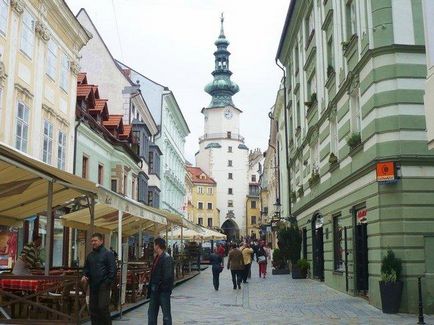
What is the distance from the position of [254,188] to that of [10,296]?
363ft

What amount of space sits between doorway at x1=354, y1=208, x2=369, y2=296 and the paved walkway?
19.0 inches

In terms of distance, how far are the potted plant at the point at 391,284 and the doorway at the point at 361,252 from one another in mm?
2557

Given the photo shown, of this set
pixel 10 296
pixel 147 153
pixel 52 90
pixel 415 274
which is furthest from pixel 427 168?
pixel 147 153

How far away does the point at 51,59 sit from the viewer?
22.4 m

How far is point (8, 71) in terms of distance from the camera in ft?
59.7

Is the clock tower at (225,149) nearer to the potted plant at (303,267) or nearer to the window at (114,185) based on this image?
the window at (114,185)

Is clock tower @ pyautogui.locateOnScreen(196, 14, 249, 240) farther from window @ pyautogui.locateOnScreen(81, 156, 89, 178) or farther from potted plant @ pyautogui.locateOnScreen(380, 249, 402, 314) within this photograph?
potted plant @ pyautogui.locateOnScreen(380, 249, 402, 314)

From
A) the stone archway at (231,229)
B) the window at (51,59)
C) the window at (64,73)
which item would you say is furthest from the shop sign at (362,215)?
the stone archway at (231,229)

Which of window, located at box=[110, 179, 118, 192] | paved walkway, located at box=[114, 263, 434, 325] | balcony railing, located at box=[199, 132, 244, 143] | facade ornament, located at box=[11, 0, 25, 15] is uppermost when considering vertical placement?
balcony railing, located at box=[199, 132, 244, 143]

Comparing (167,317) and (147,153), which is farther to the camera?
(147,153)

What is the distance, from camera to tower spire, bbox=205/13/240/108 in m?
107

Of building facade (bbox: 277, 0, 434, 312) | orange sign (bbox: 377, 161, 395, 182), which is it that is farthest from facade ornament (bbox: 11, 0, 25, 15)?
orange sign (bbox: 377, 161, 395, 182)

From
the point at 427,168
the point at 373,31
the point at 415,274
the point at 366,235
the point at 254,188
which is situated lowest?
the point at 415,274

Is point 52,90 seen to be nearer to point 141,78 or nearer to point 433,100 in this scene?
point 433,100
